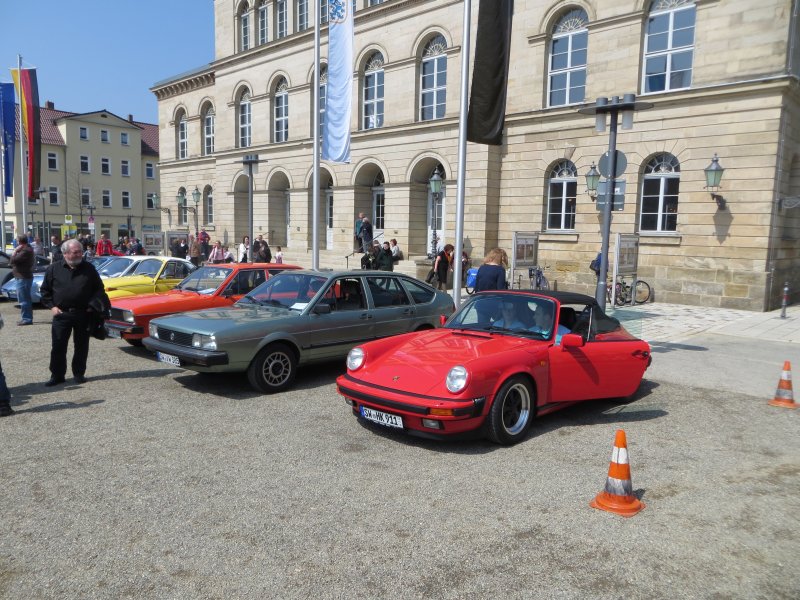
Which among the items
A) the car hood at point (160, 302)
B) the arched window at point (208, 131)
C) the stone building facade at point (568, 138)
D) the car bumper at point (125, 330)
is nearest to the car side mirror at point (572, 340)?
the car hood at point (160, 302)

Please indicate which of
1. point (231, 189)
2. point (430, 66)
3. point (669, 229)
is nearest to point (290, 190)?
point (231, 189)

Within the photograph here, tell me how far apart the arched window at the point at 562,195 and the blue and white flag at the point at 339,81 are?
8.55 metres

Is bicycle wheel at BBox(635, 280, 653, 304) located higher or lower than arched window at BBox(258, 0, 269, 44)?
lower

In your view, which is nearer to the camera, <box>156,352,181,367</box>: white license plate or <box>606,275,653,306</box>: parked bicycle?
<box>156,352,181,367</box>: white license plate

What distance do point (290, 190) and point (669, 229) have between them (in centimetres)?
1784

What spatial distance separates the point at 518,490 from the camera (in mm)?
4535

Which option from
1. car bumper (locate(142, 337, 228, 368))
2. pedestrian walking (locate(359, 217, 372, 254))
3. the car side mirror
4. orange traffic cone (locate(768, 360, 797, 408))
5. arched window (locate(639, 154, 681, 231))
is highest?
arched window (locate(639, 154, 681, 231))

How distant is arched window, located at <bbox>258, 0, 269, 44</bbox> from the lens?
30172 mm

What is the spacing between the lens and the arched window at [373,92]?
2519 cm

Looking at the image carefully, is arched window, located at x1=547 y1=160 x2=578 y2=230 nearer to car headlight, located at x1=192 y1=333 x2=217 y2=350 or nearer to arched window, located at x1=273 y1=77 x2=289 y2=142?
arched window, located at x1=273 y1=77 x2=289 y2=142

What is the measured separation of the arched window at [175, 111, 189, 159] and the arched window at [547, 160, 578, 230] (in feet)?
87.1

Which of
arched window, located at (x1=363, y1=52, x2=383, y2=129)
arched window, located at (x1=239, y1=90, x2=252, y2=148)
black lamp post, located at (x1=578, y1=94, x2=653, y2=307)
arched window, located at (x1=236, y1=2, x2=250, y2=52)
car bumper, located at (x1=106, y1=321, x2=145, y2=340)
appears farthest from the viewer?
arched window, located at (x1=239, y1=90, x2=252, y2=148)

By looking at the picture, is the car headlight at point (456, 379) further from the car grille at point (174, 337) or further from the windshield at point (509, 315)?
the car grille at point (174, 337)

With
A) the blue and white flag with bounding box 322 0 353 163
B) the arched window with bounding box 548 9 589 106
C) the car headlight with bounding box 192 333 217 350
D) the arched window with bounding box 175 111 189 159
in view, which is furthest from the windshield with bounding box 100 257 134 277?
the arched window with bounding box 175 111 189 159
